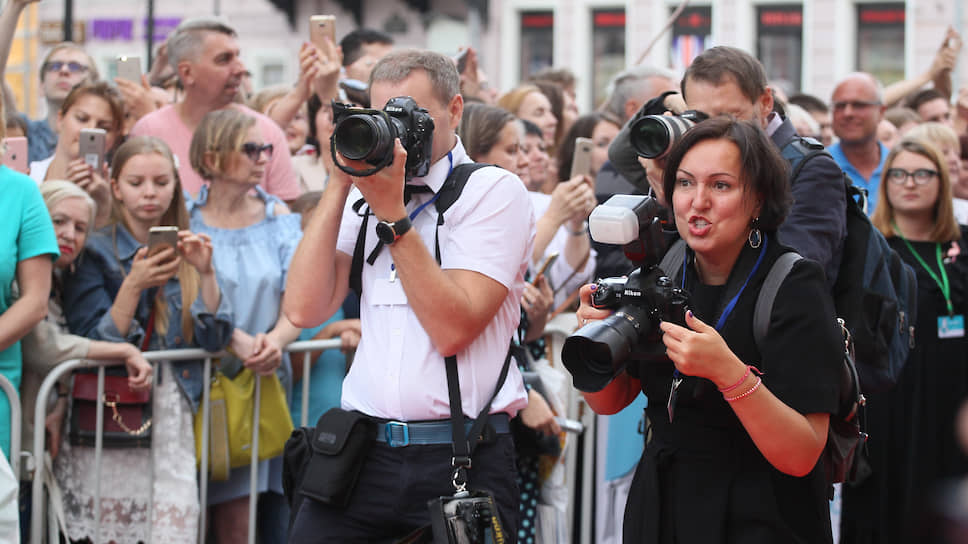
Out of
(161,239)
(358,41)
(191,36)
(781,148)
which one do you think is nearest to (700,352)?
(781,148)

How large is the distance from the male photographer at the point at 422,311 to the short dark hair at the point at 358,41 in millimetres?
3830

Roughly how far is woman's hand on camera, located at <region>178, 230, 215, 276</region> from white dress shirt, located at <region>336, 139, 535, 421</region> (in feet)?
4.06

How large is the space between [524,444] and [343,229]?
1273 mm

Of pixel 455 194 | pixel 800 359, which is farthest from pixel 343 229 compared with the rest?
pixel 800 359

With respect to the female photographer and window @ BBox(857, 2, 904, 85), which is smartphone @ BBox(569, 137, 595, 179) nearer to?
the female photographer

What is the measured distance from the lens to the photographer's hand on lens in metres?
2.51

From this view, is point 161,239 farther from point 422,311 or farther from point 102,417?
point 422,311

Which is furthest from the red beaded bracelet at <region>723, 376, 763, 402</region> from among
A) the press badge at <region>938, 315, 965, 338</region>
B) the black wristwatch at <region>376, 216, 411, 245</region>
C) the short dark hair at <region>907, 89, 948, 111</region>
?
the short dark hair at <region>907, 89, 948, 111</region>

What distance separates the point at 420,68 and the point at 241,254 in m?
1.74

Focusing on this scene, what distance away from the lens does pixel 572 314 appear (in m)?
4.78

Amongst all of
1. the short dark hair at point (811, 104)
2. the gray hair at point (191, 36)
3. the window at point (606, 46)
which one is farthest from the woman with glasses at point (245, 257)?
the window at point (606, 46)

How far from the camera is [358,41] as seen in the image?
660cm

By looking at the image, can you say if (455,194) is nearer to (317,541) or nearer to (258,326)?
(317,541)

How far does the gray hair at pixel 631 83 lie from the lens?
5512 millimetres
